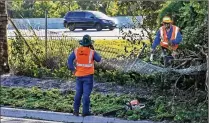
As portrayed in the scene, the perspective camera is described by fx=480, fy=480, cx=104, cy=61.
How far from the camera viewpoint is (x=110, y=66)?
1308cm

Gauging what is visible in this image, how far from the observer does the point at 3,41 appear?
44.4 ft

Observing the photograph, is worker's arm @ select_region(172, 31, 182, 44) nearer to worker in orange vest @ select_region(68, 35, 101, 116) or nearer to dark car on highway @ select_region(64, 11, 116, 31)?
worker in orange vest @ select_region(68, 35, 101, 116)

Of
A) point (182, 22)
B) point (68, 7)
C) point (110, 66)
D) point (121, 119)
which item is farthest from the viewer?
point (68, 7)

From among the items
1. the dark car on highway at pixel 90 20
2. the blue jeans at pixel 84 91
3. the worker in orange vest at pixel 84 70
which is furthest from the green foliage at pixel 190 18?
the dark car on highway at pixel 90 20

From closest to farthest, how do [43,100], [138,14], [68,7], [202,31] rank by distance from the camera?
[202,31]
[43,100]
[138,14]
[68,7]

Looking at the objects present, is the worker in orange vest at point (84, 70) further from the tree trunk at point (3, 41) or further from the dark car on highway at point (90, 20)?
the dark car on highway at point (90, 20)

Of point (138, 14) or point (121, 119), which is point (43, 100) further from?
point (138, 14)

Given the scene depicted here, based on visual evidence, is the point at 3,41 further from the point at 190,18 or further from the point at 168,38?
the point at 190,18

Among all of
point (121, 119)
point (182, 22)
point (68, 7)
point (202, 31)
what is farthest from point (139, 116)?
point (68, 7)

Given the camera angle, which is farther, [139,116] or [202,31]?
[202,31]

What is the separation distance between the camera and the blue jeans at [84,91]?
29.5 feet

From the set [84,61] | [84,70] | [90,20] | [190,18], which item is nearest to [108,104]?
[84,70]

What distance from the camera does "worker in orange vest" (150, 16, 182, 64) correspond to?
10.2 meters

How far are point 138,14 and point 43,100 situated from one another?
5813 millimetres
